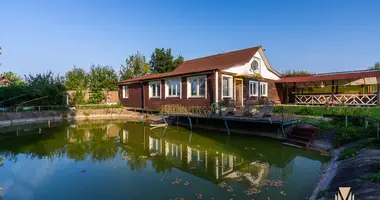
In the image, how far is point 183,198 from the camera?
4.50 m

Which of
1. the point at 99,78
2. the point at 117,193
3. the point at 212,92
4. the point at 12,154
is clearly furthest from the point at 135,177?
the point at 99,78

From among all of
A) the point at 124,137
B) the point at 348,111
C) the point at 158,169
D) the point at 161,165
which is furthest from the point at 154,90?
the point at 348,111

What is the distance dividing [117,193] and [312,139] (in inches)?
305

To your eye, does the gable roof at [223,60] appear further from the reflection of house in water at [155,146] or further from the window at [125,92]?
the window at [125,92]

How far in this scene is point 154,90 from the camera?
18203 mm

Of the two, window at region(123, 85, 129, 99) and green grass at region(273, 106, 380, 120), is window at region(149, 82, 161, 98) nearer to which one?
window at region(123, 85, 129, 99)

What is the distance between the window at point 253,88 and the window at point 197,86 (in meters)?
4.28

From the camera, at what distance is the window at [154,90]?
17.5 meters

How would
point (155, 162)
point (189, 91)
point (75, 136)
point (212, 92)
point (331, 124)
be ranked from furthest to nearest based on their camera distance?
point (189, 91), point (212, 92), point (75, 136), point (331, 124), point (155, 162)

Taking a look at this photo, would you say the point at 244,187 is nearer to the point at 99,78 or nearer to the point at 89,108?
the point at 89,108

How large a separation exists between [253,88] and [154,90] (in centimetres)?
839

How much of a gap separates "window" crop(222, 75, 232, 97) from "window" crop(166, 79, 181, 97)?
3.50 meters

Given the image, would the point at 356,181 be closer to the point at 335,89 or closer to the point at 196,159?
the point at 196,159

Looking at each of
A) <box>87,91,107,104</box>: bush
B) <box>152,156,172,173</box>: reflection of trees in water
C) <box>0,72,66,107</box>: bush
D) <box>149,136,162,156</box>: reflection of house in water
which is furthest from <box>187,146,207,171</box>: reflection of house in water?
<box>87,91,107,104</box>: bush
